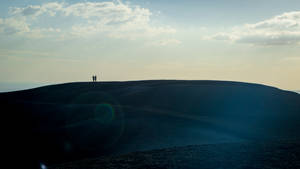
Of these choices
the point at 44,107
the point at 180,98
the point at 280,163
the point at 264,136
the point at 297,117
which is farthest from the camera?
the point at 180,98

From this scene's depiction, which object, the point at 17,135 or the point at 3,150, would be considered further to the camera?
the point at 17,135

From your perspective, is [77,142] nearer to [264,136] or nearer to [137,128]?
[137,128]

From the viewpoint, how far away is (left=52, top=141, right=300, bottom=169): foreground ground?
11.9m

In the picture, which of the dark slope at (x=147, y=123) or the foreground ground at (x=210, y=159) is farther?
the dark slope at (x=147, y=123)

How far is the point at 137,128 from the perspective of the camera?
23.1 metres

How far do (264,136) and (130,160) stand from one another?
42.6 feet

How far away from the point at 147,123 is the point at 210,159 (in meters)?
12.3

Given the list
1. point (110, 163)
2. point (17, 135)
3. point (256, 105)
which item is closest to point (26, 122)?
point (17, 135)

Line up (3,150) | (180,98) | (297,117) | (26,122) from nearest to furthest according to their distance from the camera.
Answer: (3,150) → (26,122) → (297,117) → (180,98)

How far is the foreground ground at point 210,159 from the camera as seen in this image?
1191 cm

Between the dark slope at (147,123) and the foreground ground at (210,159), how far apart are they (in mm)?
3652

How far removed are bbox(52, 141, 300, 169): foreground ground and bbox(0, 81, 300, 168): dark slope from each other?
3652 millimetres

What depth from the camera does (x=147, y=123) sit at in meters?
24.8

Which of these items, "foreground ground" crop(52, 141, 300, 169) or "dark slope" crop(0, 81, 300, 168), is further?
"dark slope" crop(0, 81, 300, 168)
